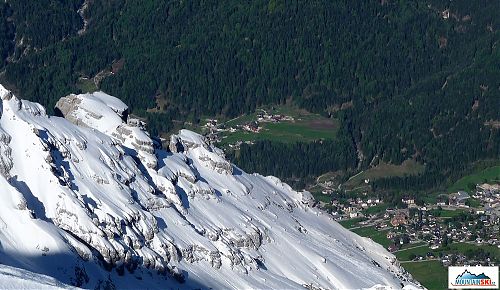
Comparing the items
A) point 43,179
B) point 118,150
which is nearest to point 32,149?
point 43,179

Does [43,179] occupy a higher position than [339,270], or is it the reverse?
[43,179]

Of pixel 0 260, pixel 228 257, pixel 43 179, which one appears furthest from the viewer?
pixel 228 257

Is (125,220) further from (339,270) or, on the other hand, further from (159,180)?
(339,270)

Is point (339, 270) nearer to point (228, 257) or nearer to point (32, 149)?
point (228, 257)

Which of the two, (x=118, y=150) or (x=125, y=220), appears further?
(x=118, y=150)

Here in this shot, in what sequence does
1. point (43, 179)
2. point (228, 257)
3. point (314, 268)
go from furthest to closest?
point (314, 268)
point (228, 257)
point (43, 179)

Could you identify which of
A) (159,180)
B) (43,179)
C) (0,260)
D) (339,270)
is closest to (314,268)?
(339,270)
